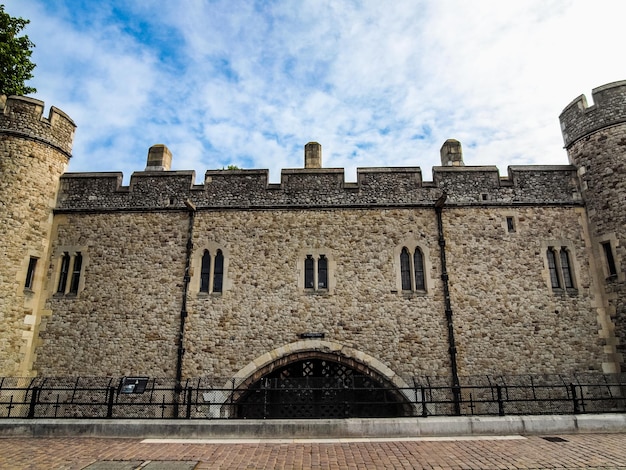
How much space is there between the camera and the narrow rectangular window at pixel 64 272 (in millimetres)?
12391

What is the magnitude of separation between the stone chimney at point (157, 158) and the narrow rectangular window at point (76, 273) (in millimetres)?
3915

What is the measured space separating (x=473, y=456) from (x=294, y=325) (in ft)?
21.5

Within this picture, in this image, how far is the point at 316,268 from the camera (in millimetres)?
12258

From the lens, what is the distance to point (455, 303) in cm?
1174

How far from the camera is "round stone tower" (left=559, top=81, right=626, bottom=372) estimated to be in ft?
37.0

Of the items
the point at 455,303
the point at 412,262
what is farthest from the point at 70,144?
the point at 455,303

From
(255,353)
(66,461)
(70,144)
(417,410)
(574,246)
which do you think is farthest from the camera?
(70,144)

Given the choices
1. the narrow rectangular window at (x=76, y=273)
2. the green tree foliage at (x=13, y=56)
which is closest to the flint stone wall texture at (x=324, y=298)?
the narrow rectangular window at (x=76, y=273)

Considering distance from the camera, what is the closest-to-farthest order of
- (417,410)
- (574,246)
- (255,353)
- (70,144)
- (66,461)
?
(66,461), (417,410), (255,353), (574,246), (70,144)

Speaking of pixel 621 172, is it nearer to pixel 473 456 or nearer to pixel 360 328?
pixel 360 328

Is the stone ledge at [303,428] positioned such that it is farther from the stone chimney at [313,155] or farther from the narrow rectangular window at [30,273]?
the stone chimney at [313,155]

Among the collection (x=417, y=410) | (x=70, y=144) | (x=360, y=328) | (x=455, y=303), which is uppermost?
(x=70, y=144)

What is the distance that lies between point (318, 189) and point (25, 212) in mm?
9263

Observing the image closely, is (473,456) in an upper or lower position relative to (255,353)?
lower
